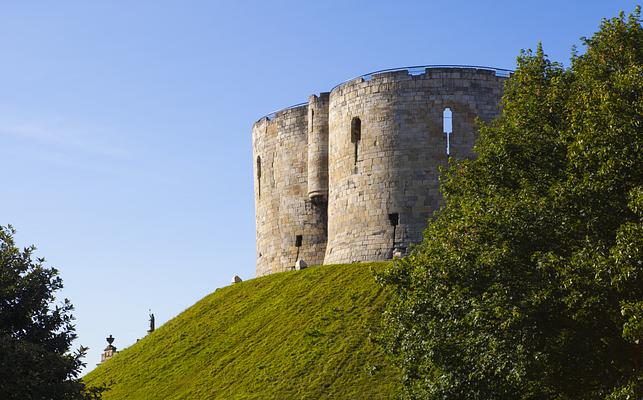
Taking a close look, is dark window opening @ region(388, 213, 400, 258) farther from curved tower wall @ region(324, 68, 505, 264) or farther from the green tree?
the green tree

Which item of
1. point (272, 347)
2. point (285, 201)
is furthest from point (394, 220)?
point (272, 347)

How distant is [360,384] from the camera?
147ft

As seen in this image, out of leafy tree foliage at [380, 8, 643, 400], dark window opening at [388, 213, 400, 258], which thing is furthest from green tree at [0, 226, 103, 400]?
dark window opening at [388, 213, 400, 258]

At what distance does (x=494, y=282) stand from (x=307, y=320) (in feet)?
75.8

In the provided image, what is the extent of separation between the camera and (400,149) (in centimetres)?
5825

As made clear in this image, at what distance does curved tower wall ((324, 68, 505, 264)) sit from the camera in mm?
57812

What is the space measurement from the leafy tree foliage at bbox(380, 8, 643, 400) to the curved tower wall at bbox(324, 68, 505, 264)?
2364 centimetres

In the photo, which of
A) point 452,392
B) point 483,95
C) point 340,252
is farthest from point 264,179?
point 452,392

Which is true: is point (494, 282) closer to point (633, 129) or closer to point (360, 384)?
point (633, 129)

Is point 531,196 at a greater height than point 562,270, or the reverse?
point 531,196

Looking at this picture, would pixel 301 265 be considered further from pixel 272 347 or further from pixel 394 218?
pixel 272 347

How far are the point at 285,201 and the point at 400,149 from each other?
10227 mm

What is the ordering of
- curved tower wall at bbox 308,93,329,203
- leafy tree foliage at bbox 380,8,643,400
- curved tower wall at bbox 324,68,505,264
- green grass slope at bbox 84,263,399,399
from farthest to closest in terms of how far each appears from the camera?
curved tower wall at bbox 308,93,329,203 < curved tower wall at bbox 324,68,505,264 < green grass slope at bbox 84,263,399,399 < leafy tree foliage at bbox 380,8,643,400

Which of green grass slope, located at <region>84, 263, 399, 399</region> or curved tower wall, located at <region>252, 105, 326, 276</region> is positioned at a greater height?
curved tower wall, located at <region>252, 105, 326, 276</region>
